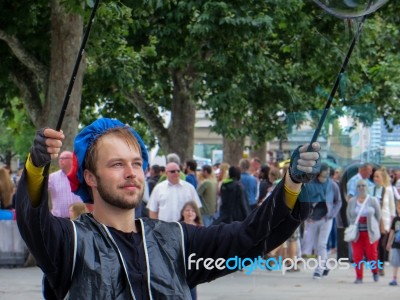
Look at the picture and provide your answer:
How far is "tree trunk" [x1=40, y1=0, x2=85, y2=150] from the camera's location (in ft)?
59.6

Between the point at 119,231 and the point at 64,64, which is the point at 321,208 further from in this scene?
the point at 119,231

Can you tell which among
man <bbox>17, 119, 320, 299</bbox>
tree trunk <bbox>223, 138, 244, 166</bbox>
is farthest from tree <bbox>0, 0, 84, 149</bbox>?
tree trunk <bbox>223, 138, 244, 166</bbox>

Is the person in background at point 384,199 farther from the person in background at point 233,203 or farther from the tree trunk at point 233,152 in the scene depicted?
the tree trunk at point 233,152

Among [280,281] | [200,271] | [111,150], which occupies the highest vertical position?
[111,150]

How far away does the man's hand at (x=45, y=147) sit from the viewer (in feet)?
11.8

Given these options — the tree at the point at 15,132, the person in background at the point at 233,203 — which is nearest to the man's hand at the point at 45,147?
the person in background at the point at 233,203

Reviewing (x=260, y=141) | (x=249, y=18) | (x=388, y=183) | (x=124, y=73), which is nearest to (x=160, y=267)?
(x=388, y=183)

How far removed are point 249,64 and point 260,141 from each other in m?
9.55

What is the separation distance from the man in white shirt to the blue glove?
10.2m

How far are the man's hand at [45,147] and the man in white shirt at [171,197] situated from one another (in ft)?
33.6

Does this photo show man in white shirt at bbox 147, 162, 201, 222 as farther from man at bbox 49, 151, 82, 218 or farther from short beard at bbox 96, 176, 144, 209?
short beard at bbox 96, 176, 144, 209

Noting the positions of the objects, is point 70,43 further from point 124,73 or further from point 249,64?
point 249,64

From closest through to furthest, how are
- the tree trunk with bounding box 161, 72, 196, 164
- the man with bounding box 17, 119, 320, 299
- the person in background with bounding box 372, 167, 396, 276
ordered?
1. the man with bounding box 17, 119, 320, 299
2. the person in background with bounding box 372, 167, 396, 276
3. the tree trunk with bounding box 161, 72, 196, 164

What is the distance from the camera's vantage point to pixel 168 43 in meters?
22.5
